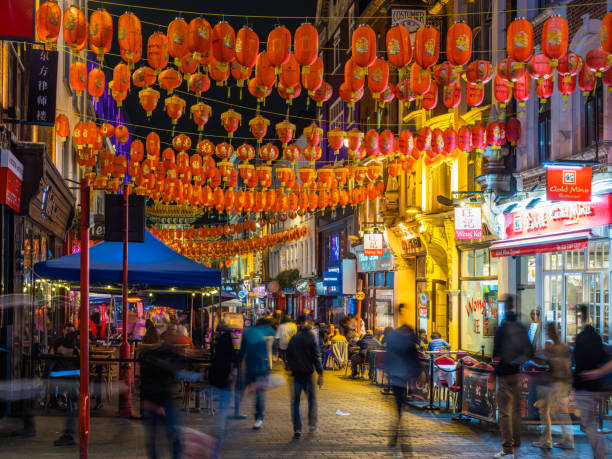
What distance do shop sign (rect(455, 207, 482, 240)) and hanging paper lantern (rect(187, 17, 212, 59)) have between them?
1326 cm

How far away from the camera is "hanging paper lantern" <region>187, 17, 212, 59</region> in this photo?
13680mm

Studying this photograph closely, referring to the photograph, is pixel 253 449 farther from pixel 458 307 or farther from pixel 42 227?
pixel 458 307

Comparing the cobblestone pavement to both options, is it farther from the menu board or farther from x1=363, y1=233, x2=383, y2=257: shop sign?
x1=363, y1=233, x2=383, y2=257: shop sign

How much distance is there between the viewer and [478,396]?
570 inches

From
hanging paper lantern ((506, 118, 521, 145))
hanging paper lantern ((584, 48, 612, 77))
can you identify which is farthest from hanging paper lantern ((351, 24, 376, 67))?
hanging paper lantern ((506, 118, 521, 145))

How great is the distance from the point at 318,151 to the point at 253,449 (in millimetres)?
12791

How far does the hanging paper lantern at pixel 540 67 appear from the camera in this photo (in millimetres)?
15906

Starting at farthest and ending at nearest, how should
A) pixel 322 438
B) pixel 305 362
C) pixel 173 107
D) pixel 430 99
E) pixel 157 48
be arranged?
1. pixel 430 99
2. pixel 173 107
3. pixel 157 48
4. pixel 305 362
5. pixel 322 438

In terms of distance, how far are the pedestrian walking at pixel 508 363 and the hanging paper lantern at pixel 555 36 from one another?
5302 mm

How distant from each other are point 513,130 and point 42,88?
1250cm

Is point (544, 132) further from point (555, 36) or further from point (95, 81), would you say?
point (95, 81)

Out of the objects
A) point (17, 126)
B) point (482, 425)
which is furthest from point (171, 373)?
point (17, 126)

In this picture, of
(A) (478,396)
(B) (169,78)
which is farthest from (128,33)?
(A) (478,396)

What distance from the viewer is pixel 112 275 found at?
1669 cm
